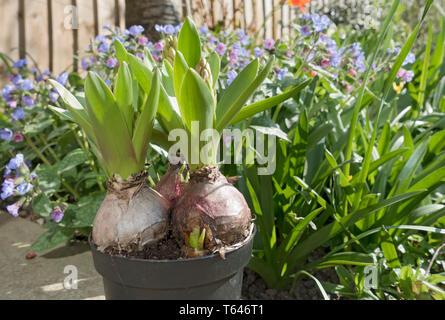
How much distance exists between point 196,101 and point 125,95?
0.16m

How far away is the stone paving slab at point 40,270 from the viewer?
4.61 feet

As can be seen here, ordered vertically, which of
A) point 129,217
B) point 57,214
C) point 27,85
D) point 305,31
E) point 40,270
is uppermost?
point 305,31

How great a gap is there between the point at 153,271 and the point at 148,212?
122 mm

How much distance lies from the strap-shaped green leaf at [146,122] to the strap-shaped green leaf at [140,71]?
103 mm

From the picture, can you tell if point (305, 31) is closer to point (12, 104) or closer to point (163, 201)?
point (163, 201)

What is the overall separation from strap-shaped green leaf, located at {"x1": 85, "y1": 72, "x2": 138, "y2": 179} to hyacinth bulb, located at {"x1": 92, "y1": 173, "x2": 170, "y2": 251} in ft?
0.09

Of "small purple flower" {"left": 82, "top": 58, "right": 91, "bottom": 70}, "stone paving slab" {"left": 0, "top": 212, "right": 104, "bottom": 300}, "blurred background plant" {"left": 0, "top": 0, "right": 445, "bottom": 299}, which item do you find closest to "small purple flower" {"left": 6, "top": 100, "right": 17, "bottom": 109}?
"blurred background plant" {"left": 0, "top": 0, "right": 445, "bottom": 299}

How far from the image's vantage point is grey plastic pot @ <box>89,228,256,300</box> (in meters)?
0.82

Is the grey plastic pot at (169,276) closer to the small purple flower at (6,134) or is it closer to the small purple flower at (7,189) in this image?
the small purple flower at (7,189)

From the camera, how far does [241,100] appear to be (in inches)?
34.2

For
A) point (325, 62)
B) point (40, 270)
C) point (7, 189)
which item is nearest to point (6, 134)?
point (7, 189)

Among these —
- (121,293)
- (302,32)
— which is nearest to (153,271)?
(121,293)

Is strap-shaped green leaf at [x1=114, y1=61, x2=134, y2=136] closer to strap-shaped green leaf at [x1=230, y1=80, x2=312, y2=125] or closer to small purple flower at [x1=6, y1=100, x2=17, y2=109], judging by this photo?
strap-shaped green leaf at [x1=230, y1=80, x2=312, y2=125]
